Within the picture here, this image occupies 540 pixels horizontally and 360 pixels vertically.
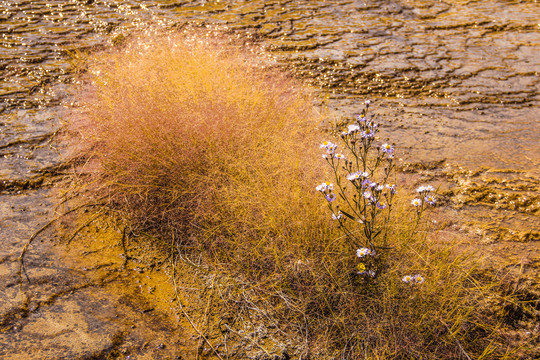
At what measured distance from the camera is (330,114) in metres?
2.96

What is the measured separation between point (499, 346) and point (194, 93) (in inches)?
81.8

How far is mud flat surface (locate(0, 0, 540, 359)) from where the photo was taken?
64.4 inches

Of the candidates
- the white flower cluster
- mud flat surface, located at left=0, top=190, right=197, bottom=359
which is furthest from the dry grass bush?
mud flat surface, located at left=0, top=190, right=197, bottom=359

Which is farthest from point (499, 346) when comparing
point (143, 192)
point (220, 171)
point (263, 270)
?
point (143, 192)

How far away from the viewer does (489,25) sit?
14.1ft

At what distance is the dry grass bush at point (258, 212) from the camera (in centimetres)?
158

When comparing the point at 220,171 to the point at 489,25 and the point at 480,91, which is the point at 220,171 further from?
the point at 489,25

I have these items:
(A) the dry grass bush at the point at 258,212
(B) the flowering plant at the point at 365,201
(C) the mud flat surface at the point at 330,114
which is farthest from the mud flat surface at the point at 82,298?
(B) the flowering plant at the point at 365,201

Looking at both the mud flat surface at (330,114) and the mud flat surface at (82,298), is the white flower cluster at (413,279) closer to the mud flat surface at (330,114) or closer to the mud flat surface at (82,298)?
the mud flat surface at (330,114)

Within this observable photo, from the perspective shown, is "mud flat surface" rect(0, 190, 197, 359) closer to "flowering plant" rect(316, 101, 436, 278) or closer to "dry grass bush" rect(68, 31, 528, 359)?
"dry grass bush" rect(68, 31, 528, 359)

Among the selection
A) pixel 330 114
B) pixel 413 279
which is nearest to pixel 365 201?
pixel 413 279

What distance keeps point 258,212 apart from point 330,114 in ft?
4.14

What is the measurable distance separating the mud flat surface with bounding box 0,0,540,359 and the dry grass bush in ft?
0.88

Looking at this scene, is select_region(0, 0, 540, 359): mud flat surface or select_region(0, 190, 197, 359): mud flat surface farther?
select_region(0, 0, 540, 359): mud flat surface
